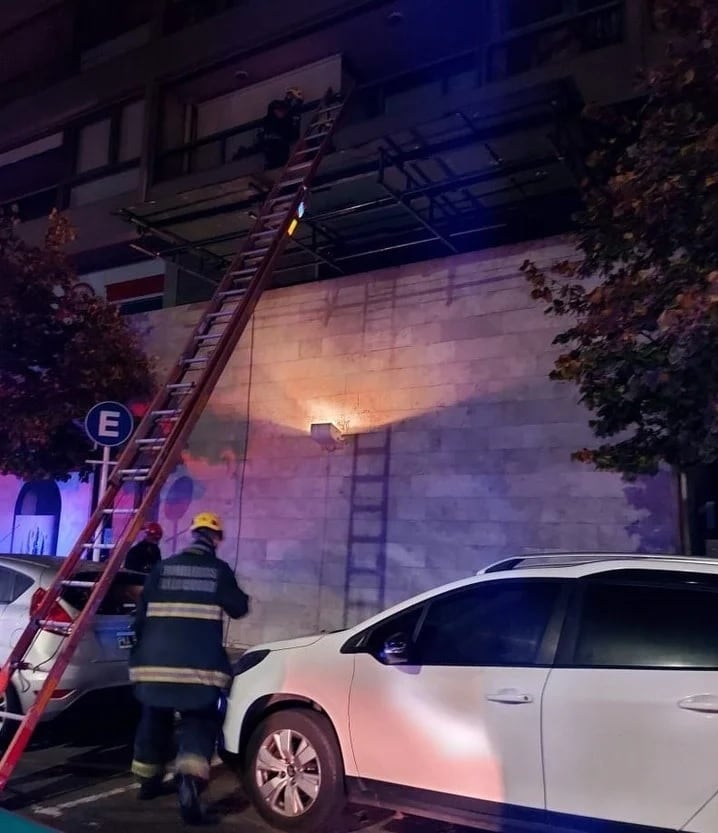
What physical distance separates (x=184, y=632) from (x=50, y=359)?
643cm

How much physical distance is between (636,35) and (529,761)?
865 centimetres

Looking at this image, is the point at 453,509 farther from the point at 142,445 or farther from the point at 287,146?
the point at 287,146

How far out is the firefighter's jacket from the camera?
4.43 m

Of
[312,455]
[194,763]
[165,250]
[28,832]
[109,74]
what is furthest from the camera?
[109,74]

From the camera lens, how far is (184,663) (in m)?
4.43

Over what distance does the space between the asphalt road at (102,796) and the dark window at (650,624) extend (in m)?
1.67

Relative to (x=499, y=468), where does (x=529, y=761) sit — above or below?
below

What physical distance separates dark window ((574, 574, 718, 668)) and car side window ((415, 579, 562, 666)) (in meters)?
0.24

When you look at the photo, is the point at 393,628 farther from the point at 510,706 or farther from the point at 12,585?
the point at 12,585

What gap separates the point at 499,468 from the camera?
8438mm

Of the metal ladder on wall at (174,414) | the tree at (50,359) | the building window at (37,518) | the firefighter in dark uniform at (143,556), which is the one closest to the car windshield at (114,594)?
the metal ladder on wall at (174,414)

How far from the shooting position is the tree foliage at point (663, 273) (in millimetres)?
5137

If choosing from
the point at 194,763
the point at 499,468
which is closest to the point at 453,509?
the point at 499,468

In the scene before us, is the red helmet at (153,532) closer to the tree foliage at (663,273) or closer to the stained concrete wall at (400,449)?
the stained concrete wall at (400,449)
